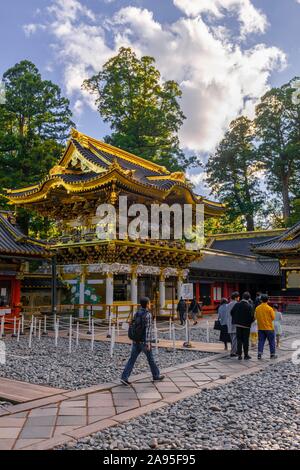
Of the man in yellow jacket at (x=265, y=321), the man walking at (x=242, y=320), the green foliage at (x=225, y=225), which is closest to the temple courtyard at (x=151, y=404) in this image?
the man walking at (x=242, y=320)

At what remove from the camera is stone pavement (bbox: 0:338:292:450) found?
15.8 ft

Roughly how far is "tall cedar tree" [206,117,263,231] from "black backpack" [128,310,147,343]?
4056cm

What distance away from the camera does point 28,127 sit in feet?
85.7

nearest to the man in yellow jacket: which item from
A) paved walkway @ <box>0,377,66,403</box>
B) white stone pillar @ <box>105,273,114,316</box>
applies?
paved walkway @ <box>0,377,66,403</box>

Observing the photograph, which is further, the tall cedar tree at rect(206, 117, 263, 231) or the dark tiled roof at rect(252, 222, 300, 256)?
the tall cedar tree at rect(206, 117, 263, 231)

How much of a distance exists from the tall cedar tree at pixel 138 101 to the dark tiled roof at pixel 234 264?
33.8ft

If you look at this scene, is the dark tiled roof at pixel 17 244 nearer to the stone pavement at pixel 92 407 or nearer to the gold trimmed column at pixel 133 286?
the gold trimmed column at pixel 133 286

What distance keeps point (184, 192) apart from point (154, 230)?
2756 mm

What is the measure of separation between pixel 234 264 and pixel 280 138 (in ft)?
64.9

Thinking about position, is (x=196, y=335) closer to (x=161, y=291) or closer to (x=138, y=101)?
(x=161, y=291)

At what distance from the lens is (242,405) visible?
6.22 metres

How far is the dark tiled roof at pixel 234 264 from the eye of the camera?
1095 inches

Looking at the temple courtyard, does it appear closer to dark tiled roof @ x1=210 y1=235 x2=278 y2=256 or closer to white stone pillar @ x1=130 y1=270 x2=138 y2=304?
white stone pillar @ x1=130 y1=270 x2=138 y2=304
